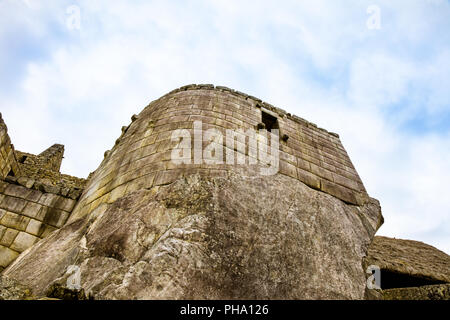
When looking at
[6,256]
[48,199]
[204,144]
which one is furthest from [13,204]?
[204,144]

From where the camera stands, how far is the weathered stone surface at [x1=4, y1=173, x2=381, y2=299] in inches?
83.3

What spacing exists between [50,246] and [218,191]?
1.80 m

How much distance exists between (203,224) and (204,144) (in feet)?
4.72

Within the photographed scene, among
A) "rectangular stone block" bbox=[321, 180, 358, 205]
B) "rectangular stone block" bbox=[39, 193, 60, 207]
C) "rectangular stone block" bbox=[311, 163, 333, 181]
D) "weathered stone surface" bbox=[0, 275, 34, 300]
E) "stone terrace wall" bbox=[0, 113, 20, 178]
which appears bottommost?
"weathered stone surface" bbox=[0, 275, 34, 300]

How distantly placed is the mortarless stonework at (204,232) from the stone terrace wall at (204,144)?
22 mm

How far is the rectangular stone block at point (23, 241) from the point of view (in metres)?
3.69

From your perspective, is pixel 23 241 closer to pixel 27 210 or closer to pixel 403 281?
pixel 27 210

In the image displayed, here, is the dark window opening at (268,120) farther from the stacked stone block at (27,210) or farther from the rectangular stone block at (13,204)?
the rectangular stone block at (13,204)

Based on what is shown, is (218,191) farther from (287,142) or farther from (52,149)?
(52,149)

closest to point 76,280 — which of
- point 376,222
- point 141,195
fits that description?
point 141,195

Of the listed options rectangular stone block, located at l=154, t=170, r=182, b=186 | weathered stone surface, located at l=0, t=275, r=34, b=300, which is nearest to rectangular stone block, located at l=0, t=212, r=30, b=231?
weathered stone surface, located at l=0, t=275, r=34, b=300

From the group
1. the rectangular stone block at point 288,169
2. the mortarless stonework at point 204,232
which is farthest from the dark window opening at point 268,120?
the rectangular stone block at point 288,169

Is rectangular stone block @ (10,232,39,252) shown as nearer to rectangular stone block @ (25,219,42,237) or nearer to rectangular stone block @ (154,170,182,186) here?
rectangular stone block @ (25,219,42,237)
